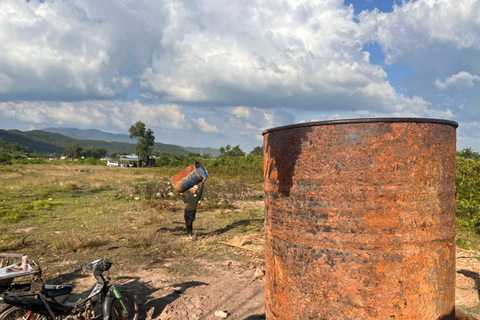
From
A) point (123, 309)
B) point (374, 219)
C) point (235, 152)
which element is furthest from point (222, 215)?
point (235, 152)

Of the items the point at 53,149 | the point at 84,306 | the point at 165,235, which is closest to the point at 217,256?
the point at 165,235

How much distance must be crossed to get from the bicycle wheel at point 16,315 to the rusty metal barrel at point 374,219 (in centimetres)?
306

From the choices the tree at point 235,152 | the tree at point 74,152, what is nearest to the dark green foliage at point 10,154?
the tree at point 74,152

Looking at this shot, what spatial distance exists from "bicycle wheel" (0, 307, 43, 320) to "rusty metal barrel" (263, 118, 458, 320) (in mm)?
3061

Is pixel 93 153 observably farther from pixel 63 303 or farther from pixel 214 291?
pixel 63 303

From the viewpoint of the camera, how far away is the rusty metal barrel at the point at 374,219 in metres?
1.79

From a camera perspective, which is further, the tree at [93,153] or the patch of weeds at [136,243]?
the tree at [93,153]

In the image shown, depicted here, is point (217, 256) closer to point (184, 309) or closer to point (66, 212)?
point (184, 309)

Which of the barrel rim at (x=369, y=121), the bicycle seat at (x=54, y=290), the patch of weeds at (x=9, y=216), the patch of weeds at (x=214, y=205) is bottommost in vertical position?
the patch of weeds at (x=9, y=216)

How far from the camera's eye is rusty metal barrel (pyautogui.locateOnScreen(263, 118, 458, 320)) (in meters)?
1.79

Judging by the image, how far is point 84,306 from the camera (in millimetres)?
3635

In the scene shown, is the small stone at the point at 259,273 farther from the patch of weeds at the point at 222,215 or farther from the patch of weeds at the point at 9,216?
the patch of weeds at the point at 9,216

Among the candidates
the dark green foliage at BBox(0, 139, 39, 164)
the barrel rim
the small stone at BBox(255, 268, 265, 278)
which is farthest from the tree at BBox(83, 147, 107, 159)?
the barrel rim

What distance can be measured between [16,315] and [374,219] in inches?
151
